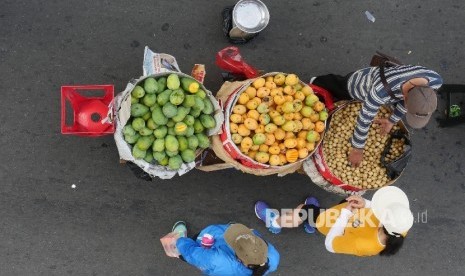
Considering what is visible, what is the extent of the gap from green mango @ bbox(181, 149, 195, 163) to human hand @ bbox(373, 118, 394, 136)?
157 centimetres

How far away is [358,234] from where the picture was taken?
11.6 ft

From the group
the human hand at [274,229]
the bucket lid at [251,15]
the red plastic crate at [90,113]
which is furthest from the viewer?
the human hand at [274,229]

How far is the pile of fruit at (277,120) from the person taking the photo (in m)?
3.61

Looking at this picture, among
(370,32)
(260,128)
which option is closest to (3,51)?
(260,128)

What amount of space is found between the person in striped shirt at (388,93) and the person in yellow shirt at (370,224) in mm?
364

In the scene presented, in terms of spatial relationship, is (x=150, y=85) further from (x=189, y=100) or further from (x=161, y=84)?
(x=189, y=100)

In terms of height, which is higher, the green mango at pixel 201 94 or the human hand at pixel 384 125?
the green mango at pixel 201 94

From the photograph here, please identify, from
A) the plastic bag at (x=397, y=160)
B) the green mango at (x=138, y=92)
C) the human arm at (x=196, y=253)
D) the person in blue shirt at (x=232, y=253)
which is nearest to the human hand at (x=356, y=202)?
the plastic bag at (x=397, y=160)

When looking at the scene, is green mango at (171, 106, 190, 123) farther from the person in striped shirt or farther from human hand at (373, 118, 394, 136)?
human hand at (373, 118, 394, 136)

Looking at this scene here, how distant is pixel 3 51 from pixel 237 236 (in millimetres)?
2682

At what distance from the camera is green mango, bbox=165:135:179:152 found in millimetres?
3414

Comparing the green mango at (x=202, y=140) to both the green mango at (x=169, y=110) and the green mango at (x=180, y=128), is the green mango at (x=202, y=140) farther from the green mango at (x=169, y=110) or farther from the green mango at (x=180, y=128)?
the green mango at (x=169, y=110)

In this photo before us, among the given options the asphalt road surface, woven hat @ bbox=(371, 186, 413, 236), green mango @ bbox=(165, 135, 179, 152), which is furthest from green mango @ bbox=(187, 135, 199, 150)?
woven hat @ bbox=(371, 186, 413, 236)

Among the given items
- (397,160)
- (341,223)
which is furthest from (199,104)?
(397,160)
